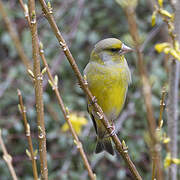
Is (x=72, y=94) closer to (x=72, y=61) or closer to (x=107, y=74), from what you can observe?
(x=107, y=74)

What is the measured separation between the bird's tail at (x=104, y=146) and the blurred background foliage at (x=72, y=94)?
0.63m

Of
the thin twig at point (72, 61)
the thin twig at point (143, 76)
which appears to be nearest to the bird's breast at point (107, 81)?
the thin twig at point (72, 61)

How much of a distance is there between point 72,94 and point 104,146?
1504 mm

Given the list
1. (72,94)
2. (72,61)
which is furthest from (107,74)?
(72,94)

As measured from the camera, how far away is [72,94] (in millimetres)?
3768

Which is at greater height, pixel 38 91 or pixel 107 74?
pixel 38 91

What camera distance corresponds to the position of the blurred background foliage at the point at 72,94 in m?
3.35

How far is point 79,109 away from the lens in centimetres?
363

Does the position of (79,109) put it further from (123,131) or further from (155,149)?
(155,149)

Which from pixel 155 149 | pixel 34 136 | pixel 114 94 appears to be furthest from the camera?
pixel 34 136

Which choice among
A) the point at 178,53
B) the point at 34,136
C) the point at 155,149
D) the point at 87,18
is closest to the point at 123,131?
the point at 34,136

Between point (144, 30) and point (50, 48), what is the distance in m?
1.12

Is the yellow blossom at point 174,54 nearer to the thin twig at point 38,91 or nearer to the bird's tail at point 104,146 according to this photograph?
the thin twig at point 38,91

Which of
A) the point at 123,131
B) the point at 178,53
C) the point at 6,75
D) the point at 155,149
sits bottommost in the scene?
the point at 123,131
